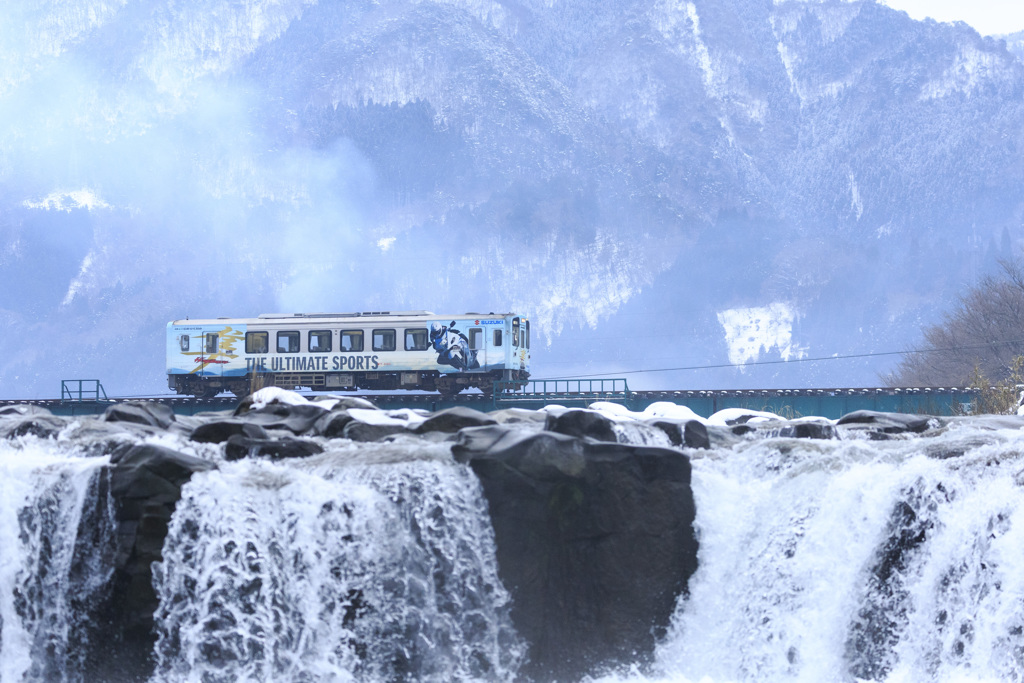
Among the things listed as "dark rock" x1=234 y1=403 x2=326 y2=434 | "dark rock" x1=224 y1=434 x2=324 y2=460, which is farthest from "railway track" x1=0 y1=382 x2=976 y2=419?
"dark rock" x1=224 y1=434 x2=324 y2=460

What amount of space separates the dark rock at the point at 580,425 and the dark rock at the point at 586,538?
204cm

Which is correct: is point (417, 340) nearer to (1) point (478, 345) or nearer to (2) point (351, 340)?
(1) point (478, 345)

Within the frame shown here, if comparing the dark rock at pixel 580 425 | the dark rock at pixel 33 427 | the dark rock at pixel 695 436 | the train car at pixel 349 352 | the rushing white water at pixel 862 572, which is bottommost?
the rushing white water at pixel 862 572

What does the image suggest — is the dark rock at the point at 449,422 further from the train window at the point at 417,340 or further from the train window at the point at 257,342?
the train window at the point at 257,342

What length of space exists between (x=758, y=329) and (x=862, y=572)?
18673 centimetres

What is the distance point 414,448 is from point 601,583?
10.3 feet

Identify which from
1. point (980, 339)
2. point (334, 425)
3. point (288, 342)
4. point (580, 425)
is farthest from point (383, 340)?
point (980, 339)

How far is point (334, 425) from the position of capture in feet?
64.3

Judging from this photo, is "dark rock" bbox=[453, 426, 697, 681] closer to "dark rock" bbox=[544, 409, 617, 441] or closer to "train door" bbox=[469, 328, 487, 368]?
"dark rock" bbox=[544, 409, 617, 441]

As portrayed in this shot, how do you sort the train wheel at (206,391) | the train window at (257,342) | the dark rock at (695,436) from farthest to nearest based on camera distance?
the train wheel at (206,391)
the train window at (257,342)
the dark rock at (695,436)

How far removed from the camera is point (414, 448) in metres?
15.6

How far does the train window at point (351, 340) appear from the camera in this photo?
44188 millimetres

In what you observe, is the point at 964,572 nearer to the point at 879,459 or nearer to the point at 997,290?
the point at 879,459

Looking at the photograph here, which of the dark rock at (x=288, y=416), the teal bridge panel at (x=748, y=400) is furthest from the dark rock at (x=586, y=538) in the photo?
the teal bridge panel at (x=748, y=400)
